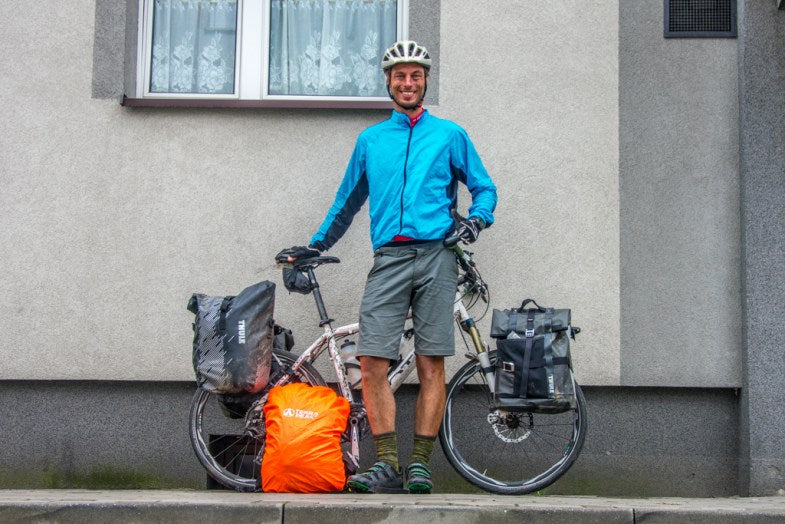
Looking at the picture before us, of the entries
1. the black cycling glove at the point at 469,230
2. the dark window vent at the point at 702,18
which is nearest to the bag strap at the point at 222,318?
the black cycling glove at the point at 469,230

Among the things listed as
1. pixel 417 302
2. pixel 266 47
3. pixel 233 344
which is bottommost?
pixel 233 344

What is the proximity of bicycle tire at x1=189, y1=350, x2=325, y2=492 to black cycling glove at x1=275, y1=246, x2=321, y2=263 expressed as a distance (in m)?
0.52

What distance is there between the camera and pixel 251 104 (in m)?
6.54

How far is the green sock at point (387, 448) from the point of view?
5465mm

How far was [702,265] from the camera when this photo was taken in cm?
638

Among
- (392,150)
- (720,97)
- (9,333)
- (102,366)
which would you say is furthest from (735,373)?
(9,333)

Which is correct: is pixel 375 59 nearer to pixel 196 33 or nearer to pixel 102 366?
pixel 196 33

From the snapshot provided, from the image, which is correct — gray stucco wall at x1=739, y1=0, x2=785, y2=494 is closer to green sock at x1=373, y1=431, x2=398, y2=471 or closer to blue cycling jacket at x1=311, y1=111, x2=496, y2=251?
blue cycling jacket at x1=311, y1=111, x2=496, y2=251

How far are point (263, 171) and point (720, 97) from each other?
2.78m

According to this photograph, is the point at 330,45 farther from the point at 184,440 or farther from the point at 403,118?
the point at 184,440

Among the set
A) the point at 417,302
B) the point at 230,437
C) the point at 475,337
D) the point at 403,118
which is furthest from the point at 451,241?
the point at 230,437

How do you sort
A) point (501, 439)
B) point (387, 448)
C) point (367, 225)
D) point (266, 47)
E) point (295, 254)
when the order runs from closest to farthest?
point (387, 448), point (295, 254), point (501, 439), point (367, 225), point (266, 47)

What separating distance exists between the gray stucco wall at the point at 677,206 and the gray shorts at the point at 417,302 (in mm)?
1373

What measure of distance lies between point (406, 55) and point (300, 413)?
6.32 ft
